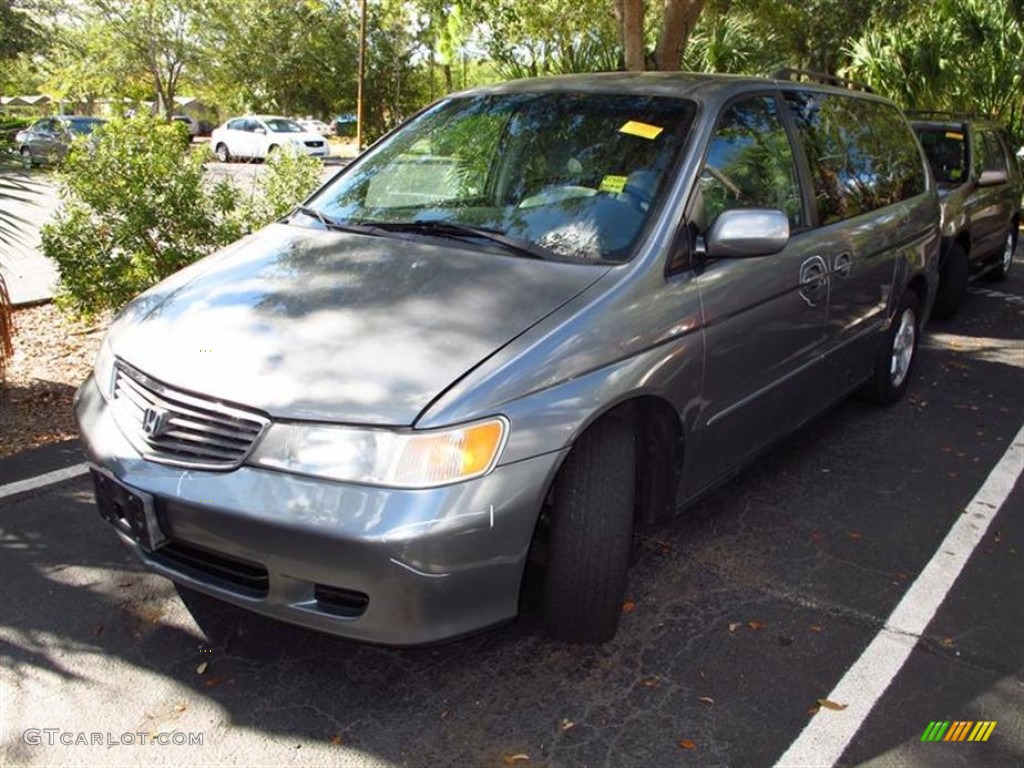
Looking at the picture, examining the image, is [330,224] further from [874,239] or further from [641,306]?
[874,239]

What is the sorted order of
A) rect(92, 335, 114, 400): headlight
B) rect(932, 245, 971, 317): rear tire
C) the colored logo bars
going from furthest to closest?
1. rect(932, 245, 971, 317): rear tire
2. rect(92, 335, 114, 400): headlight
3. the colored logo bars

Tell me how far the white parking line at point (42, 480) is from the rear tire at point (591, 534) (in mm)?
2505

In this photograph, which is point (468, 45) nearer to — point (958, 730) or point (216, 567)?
point (216, 567)

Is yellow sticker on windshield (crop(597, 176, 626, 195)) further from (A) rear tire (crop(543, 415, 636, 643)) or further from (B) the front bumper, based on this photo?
(B) the front bumper

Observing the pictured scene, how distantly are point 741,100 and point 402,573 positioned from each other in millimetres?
2547

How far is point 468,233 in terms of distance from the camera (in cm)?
340

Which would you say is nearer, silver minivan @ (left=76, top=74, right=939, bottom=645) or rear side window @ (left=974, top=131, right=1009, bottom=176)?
silver minivan @ (left=76, top=74, right=939, bottom=645)

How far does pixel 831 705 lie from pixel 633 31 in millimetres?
8787

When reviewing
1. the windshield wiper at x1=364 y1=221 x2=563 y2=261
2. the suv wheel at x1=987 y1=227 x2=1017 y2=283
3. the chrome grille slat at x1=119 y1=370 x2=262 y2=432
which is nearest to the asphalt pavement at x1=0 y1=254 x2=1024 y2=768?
the chrome grille slat at x1=119 y1=370 x2=262 y2=432

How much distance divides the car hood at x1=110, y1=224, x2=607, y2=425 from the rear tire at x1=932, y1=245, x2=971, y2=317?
19.9 feet

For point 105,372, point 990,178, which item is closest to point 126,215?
point 105,372

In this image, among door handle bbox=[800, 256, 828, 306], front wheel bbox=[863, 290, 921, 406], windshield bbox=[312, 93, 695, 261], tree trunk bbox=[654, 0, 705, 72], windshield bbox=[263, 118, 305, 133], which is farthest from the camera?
windshield bbox=[263, 118, 305, 133]

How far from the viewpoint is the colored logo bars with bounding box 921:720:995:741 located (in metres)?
2.69

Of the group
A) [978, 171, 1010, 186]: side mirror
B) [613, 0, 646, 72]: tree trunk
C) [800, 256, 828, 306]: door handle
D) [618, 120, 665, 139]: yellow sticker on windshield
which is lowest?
[800, 256, 828, 306]: door handle
